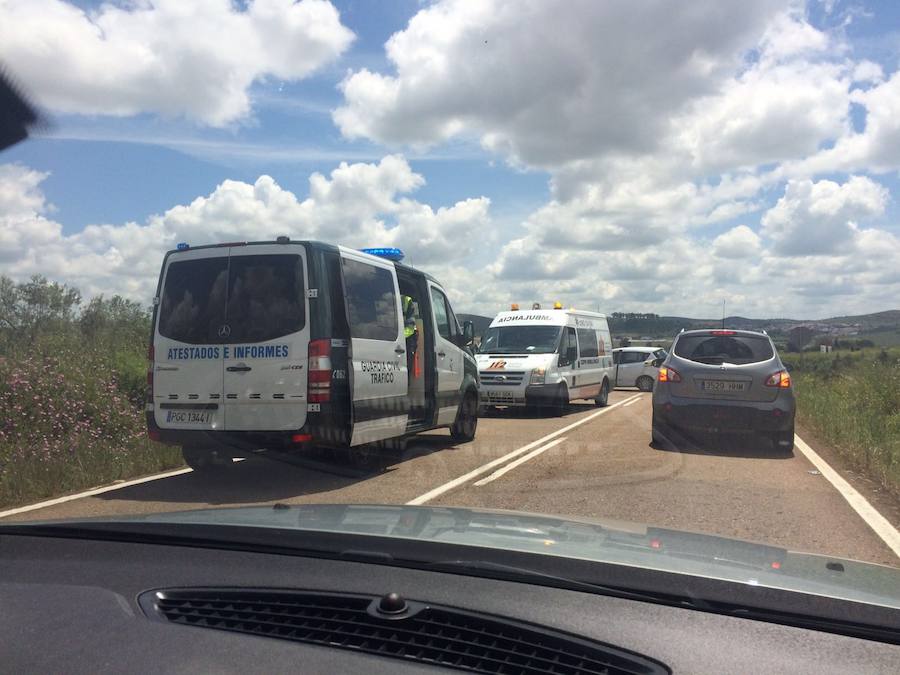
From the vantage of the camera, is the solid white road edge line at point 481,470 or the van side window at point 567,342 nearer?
the solid white road edge line at point 481,470

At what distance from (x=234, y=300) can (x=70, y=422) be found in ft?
12.3

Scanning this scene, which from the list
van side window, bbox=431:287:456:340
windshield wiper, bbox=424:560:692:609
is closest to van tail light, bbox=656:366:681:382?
van side window, bbox=431:287:456:340

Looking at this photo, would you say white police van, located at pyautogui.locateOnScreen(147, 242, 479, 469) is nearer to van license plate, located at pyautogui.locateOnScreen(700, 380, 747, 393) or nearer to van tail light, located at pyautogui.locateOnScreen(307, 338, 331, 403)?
van tail light, located at pyautogui.locateOnScreen(307, 338, 331, 403)

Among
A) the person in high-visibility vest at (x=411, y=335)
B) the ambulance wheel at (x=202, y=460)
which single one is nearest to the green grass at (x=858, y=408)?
the person in high-visibility vest at (x=411, y=335)

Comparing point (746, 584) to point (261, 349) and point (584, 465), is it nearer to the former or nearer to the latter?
point (261, 349)

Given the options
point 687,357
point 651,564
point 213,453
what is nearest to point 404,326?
point 213,453

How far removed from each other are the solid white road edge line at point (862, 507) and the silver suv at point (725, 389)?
30.7 inches

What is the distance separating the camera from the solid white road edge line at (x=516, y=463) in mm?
8172

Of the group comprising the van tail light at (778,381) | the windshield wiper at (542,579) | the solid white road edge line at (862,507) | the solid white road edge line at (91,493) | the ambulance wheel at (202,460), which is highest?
the van tail light at (778,381)

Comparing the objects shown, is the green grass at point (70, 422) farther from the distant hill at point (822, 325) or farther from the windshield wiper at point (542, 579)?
the distant hill at point (822, 325)

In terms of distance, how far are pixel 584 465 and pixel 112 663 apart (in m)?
7.60

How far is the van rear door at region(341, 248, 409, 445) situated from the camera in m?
7.98

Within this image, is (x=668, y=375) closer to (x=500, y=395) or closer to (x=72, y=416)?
(x=500, y=395)

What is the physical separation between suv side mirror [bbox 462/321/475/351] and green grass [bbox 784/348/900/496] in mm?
4862
